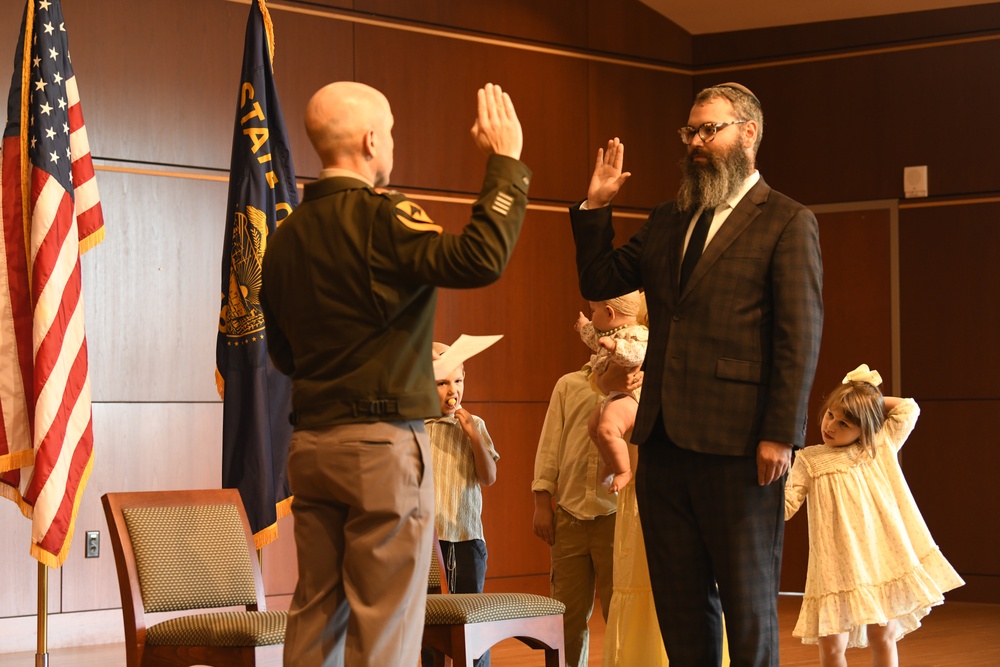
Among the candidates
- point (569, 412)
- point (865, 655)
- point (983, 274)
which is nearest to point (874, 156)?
point (983, 274)

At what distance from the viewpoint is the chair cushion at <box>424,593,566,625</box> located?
3068mm

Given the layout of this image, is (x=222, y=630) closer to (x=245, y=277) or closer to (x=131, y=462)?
(x=245, y=277)

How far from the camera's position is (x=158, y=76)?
581cm

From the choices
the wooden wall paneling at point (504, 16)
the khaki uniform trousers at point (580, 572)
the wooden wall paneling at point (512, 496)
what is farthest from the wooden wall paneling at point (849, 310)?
the khaki uniform trousers at point (580, 572)

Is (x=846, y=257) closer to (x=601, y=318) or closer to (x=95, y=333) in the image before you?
(x=601, y=318)

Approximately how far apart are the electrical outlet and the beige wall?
0.04m

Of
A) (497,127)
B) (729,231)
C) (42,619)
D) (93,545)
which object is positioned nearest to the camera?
(497,127)

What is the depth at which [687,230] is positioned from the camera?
9.45 ft

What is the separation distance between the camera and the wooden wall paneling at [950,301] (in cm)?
689

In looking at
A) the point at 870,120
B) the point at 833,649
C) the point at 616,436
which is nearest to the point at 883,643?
the point at 833,649

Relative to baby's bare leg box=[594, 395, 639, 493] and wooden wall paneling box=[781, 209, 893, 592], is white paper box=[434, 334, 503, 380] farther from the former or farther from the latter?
wooden wall paneling box=[781, 209, 893, 592]

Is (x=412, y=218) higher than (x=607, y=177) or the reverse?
the reverse

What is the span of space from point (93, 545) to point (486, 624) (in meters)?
3.04

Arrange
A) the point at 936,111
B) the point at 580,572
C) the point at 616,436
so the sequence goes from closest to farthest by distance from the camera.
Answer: the point at 616,436
the point at 580,572
the point at 936,111
